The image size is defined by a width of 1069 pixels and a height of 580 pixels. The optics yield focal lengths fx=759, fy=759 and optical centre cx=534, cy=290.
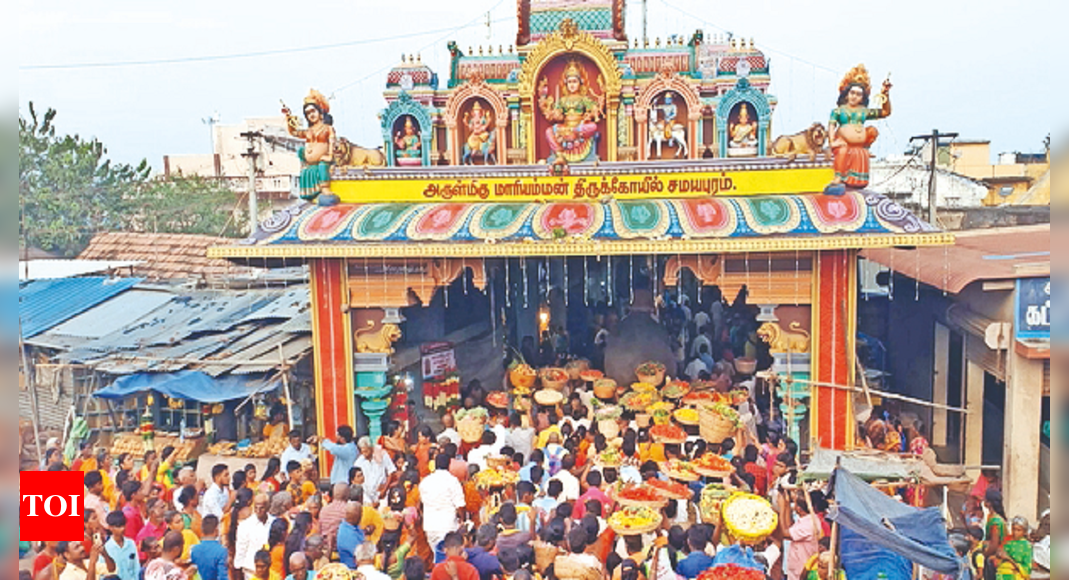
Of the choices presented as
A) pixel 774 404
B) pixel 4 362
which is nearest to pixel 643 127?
pixel 774 404

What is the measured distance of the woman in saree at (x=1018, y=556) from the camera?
7.12 meters

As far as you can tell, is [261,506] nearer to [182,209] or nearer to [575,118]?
[575,118]

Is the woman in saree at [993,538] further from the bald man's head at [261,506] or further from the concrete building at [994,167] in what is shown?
the concrete building at [994,167]

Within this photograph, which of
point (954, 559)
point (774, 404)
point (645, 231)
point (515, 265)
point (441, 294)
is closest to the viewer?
point (954, 559)

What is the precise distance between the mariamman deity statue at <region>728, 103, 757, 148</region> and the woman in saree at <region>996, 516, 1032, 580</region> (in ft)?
22.1

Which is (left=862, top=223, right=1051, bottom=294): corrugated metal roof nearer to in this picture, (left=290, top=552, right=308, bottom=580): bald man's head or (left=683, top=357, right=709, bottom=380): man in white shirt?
(left=683, top=357, right=709, bottom=380): man in white shirt

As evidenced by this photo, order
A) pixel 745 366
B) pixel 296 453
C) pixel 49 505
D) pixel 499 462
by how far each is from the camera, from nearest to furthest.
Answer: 1. pixel 49 505
2. pixel 499 462
3. pixel 296 453
4. pixel 745 366

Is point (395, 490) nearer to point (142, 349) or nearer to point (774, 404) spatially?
point (774, 404)

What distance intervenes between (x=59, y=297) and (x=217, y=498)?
12.1 m

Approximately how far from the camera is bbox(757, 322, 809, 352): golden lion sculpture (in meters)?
11.2

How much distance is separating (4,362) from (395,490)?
633cm

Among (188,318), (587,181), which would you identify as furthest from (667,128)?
(188,318)

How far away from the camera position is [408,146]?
42.8 ft

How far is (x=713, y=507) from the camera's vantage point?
815 cm
